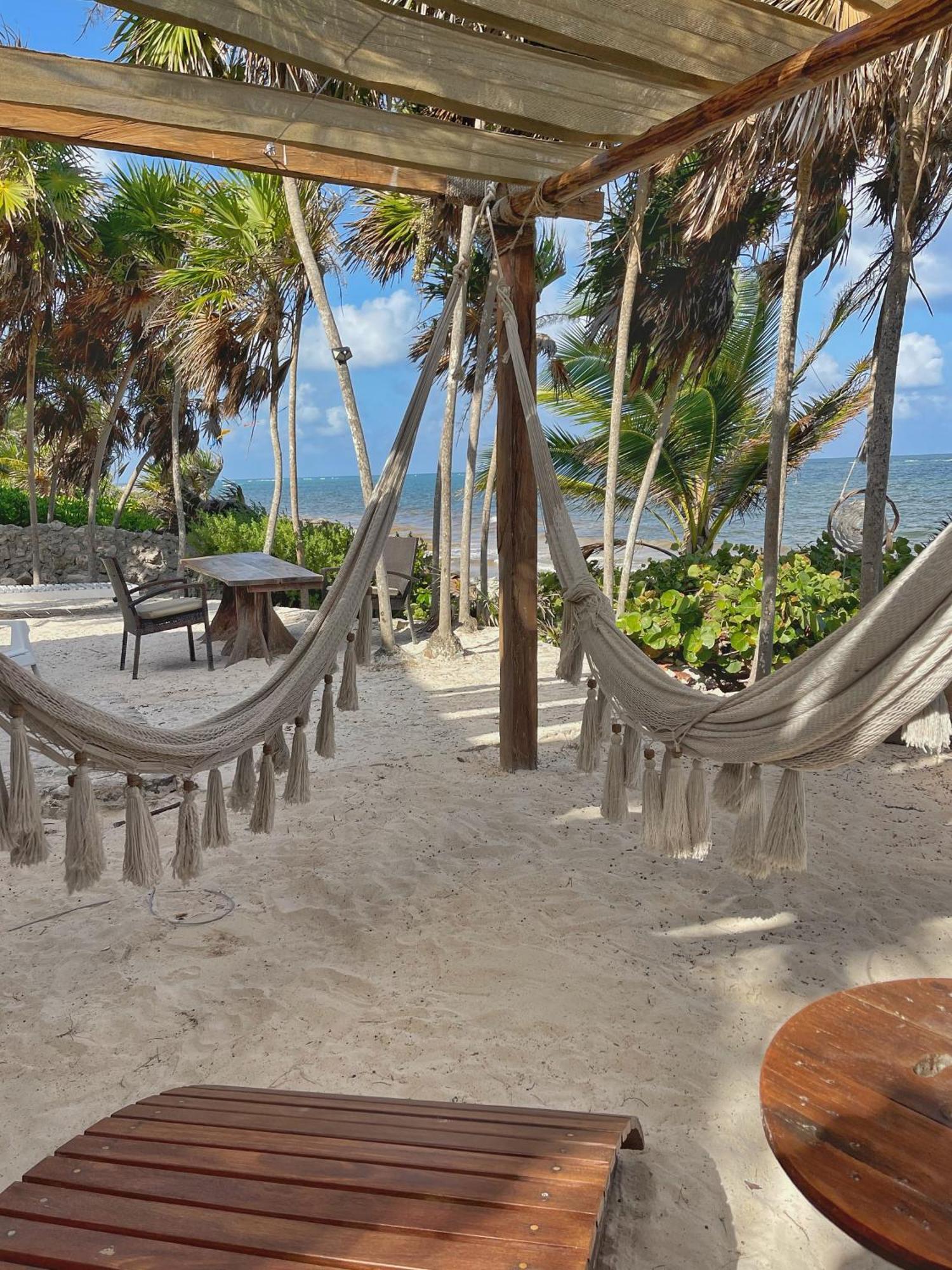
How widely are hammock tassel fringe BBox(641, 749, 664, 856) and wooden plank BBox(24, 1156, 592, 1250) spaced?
110cm

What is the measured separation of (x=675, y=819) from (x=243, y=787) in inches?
42.6

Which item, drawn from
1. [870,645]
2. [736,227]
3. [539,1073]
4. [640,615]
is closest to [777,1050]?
[539,1073]

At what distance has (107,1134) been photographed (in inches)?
49.6

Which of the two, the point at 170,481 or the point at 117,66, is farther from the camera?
the point at 170,481

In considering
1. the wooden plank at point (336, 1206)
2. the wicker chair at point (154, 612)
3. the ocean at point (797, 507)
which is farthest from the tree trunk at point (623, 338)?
the ocean at point (797, 507)

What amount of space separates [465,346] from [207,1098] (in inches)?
299

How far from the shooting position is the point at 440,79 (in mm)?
2088

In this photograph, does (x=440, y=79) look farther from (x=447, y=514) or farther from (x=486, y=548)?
(x=486, y=548)

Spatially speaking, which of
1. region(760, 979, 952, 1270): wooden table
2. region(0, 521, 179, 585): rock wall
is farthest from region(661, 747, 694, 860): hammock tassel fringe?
region(0, 521, 179, 585): rock wall

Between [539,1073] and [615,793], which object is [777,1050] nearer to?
[539,1073]

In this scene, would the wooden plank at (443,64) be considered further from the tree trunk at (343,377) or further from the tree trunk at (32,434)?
the tree trunk at (32,434)

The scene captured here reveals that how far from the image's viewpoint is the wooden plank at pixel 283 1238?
94 centimetres

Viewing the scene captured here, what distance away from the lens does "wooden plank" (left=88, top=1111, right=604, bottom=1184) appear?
1121 mm

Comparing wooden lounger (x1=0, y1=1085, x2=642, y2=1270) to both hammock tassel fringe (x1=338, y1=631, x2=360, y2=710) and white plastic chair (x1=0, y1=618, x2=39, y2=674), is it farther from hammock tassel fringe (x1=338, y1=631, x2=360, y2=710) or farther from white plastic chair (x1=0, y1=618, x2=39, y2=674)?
white plastic chair (x1=0, y1=618, x2=39, y2=674)
